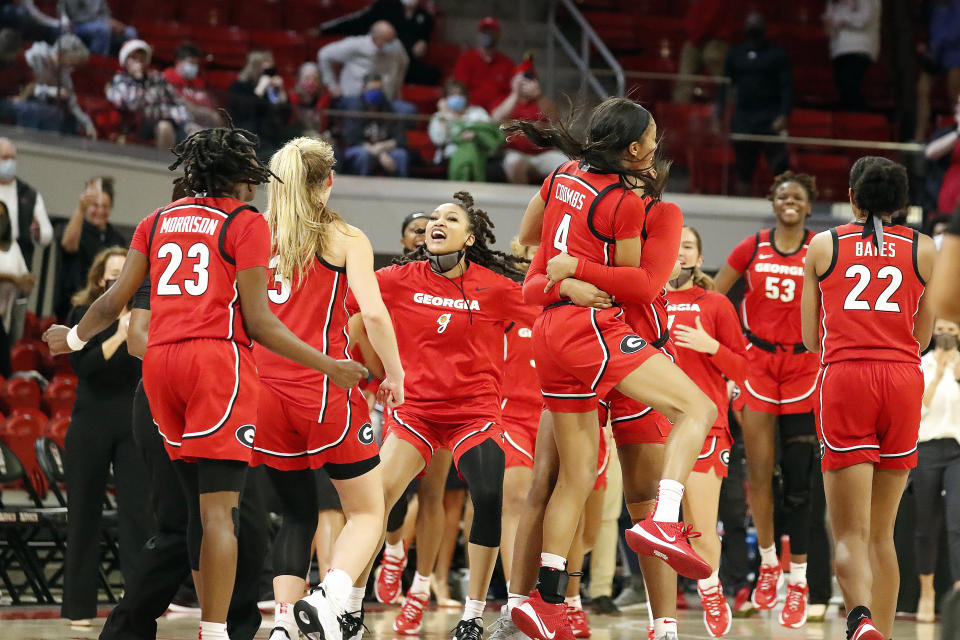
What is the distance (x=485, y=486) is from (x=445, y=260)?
1165 mm

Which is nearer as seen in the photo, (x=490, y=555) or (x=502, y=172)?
(x=490, y=555)

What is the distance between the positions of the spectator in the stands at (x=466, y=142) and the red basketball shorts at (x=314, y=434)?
739cm

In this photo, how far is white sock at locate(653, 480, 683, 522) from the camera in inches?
191

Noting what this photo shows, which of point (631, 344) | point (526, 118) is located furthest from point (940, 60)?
point (631, 344)

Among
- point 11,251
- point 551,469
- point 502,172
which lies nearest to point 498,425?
point 551,469

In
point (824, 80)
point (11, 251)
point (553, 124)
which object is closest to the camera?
point (553, 124)

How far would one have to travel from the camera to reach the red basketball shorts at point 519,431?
22.9 ft

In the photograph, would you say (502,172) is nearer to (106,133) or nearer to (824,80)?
(106,133)

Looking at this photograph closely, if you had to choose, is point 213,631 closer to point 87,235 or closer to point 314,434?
point 314,434

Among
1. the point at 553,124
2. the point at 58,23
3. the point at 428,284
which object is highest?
the point at 58,23

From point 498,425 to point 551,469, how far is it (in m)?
1.05

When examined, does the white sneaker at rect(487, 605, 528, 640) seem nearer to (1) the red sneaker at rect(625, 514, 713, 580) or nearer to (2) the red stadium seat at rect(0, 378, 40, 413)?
(1) the red sneaker at rect(625, 514, 713, 580)

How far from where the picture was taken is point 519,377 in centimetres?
736

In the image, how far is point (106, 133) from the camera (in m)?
11.8
